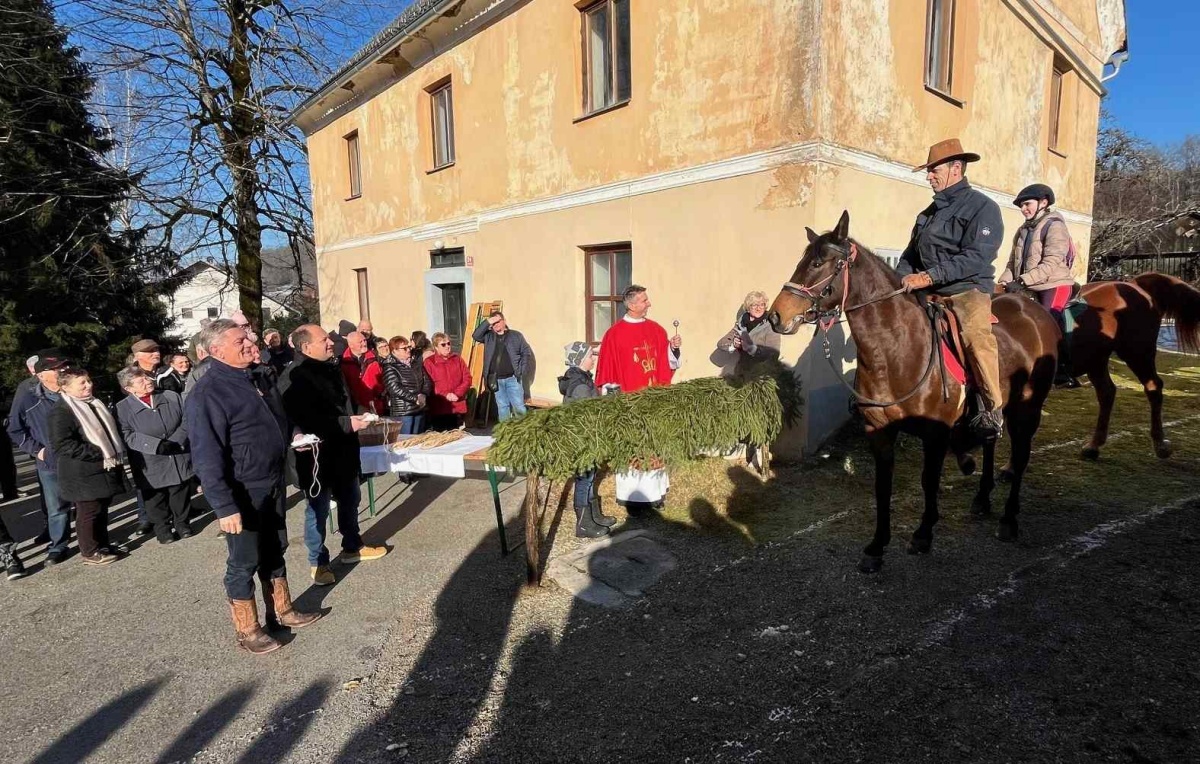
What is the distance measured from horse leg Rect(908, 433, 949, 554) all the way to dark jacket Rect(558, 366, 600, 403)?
112 inches

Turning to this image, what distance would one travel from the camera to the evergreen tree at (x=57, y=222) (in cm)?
1462

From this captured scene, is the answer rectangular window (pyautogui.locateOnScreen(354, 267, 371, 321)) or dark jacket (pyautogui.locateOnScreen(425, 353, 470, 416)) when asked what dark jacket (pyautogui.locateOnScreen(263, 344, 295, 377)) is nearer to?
dark jacket (pyautogui.locateOnScreen(425, 353, 470, 416))

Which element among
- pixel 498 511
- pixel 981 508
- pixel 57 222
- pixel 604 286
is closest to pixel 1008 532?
pixel 981 508

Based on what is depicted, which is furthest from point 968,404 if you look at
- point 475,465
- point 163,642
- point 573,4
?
point 573,4

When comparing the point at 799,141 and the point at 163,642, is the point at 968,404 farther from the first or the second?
the point at 163,642

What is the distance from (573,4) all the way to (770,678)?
8.73 meters

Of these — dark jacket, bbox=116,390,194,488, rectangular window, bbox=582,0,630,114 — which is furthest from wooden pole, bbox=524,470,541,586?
rectangular window, bbox=582,0,630,114

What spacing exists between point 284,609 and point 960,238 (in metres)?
5.37

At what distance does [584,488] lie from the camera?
17.3ft

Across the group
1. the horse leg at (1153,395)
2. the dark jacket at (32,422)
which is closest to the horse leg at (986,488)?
the horse leg at (1153,395)

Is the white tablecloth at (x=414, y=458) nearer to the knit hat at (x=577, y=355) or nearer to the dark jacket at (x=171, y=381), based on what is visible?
the knit hat at (x=577, y=355)

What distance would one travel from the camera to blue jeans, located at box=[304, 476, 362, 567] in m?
4.54

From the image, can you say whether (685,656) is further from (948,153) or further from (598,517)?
(948,153)

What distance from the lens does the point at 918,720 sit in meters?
2.84
